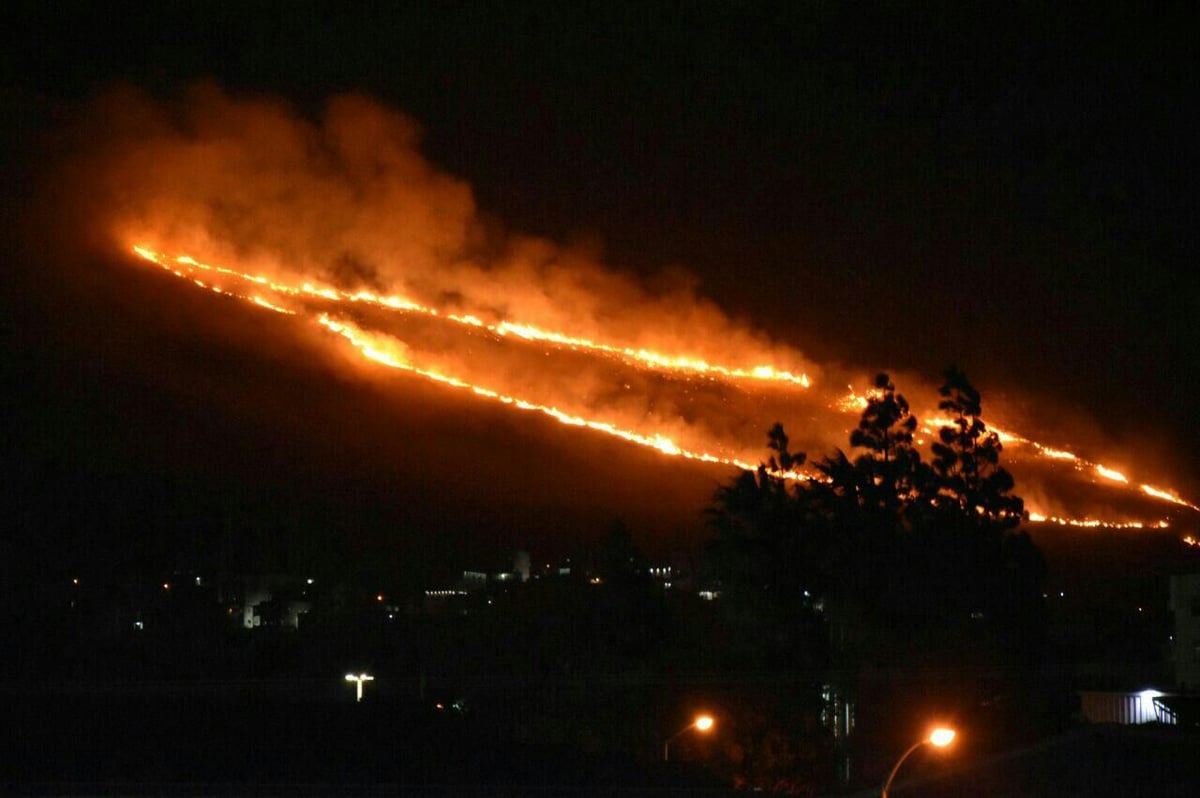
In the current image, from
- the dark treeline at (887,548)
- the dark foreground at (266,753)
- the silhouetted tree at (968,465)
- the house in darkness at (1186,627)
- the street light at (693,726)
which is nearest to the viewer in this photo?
the dark foreground at (266,753)

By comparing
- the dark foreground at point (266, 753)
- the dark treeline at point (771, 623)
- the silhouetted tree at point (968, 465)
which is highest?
the silhouetted tree at point (968, 465)

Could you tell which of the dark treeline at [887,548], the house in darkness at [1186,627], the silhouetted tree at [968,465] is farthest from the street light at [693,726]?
the house in darkness at [1186,627]

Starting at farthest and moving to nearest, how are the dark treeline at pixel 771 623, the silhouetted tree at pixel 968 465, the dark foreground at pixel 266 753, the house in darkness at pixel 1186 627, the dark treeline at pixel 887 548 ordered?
1. the house in darkness at pixel 1186 627
2. the silhouetted tree at pixel 968 465
3. the dark treeline at pixel 887 548
4. the dark treeline at pixel 771 623
5. the dark foreground at pixel 266 753

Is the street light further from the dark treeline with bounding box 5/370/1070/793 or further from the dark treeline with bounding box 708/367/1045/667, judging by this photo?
→ the dark treeline with bounding box 708/367/1045/667

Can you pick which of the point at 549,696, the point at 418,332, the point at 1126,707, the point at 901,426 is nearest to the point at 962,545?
the point at 901,426

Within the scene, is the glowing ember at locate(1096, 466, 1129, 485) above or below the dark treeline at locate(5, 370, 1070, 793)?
above

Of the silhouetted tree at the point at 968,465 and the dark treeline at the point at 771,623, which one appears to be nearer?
the dark treeline at the point at 771,623

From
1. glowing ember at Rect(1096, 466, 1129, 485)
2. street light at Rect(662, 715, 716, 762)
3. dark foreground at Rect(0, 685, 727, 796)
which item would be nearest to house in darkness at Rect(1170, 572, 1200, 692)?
glowing ember at Rect(1096, 466, 1129, 485)

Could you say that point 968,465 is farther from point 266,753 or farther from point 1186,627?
point 266,753

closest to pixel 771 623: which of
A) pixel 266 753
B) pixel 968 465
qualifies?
pixel 968 465

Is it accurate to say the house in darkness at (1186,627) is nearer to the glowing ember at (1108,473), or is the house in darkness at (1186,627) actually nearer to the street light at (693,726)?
the glowing ember at (1108,473)

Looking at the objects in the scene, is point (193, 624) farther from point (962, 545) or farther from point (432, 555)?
point (962, 545)

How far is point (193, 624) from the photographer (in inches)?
872

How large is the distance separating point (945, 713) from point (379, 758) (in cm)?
1633
